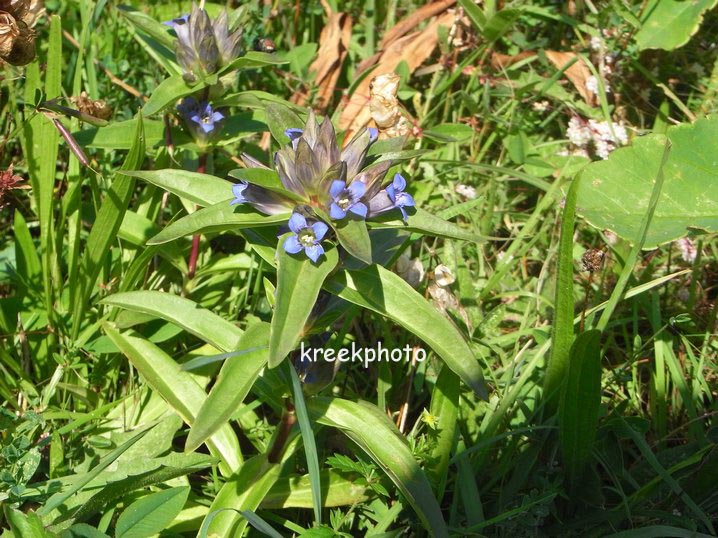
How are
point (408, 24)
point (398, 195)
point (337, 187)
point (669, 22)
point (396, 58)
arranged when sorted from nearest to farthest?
point (337, 187), point (398, 195), point (669, 22), point (396, 58), point (408, 24)

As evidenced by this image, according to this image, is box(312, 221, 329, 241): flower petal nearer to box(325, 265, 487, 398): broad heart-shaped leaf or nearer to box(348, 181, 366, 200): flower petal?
box(348, 181, 366, 200): flower petal

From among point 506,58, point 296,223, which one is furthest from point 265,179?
point 506,58

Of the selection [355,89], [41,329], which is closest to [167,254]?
[41,329]

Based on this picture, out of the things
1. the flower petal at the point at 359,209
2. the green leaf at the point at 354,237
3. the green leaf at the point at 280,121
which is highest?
the green leaf at the point at 280,121

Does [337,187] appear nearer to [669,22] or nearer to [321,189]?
[321,189]

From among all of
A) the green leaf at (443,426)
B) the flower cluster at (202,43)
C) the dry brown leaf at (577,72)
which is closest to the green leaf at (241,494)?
the green leaf at (443,426)

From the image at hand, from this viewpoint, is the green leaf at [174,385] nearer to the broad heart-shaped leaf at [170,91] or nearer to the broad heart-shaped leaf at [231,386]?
the broad heart-shaped leaf at [231,386]
